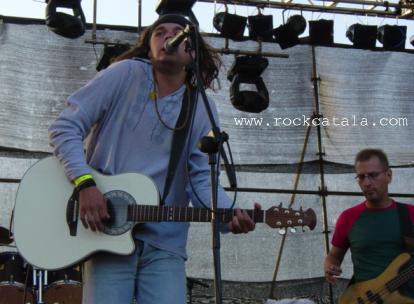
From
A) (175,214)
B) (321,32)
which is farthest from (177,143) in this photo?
(321,32)

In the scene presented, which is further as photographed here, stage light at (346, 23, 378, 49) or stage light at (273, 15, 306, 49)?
stage light at (346, 23, 378, 49)

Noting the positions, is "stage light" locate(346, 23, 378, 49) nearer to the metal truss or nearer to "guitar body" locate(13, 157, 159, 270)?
the metal truss

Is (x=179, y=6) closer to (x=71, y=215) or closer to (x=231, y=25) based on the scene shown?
(x=231, y=25)

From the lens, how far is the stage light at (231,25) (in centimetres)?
864

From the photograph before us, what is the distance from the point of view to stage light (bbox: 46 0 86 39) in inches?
304

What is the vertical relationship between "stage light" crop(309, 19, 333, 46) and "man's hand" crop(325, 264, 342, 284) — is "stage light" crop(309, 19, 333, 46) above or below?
above

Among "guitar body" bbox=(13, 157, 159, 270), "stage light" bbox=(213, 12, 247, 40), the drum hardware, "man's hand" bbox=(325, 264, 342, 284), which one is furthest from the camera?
"stage light" bbox=(213, 12, 247, 40)

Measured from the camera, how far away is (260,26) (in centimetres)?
891

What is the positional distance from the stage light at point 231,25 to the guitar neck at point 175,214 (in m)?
5.59

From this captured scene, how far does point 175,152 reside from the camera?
136 inches

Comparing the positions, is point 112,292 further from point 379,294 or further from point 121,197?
point 379,294

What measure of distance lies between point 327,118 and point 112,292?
21.4ft

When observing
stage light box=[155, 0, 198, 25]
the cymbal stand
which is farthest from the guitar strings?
stage light box=[155, 0, 198, 25]

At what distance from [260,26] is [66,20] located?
2.51 meters
